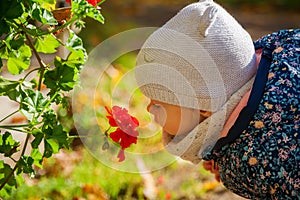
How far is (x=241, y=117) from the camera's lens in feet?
6.72

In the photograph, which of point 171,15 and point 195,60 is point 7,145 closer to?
point 195,60

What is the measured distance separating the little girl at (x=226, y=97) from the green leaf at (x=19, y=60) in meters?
0.33

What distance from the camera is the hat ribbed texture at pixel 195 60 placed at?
2000 mm

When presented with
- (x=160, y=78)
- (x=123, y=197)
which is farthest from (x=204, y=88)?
(x=123, y=197)

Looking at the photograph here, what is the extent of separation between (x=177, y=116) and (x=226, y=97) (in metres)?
0.16

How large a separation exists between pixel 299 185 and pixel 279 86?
302 millimetres

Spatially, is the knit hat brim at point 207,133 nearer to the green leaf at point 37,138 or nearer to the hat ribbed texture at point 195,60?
the hat ribbed texture at point 195,60

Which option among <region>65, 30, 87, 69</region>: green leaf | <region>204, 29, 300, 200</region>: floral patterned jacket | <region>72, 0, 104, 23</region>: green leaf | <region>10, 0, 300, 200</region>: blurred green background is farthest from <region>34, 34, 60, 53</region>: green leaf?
<region>10, 0, 300, 200</region>: blurred green background

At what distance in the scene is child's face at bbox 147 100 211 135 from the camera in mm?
2080

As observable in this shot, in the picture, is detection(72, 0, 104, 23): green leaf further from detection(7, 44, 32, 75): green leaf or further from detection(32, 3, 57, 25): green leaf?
detection(7, 44, 32, 75): green leaf

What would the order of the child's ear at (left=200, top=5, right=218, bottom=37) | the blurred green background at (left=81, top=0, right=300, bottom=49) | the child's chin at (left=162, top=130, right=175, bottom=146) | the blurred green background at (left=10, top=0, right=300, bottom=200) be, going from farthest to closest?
the blurred green background at (left=81, top=0, right=300, bottom=49) < the blurred green background at (left=10, top=0, right=300, bottom=200) < the child's chin at (left=162, top=130, right=175, bottom=146) < the child's ear at (left=200, top=5, right=218, bottom=37)

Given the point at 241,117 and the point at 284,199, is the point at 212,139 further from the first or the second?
the point at 284,199

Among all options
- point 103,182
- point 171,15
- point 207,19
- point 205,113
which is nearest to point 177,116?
point 205,113

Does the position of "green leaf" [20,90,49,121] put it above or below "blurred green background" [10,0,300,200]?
above
